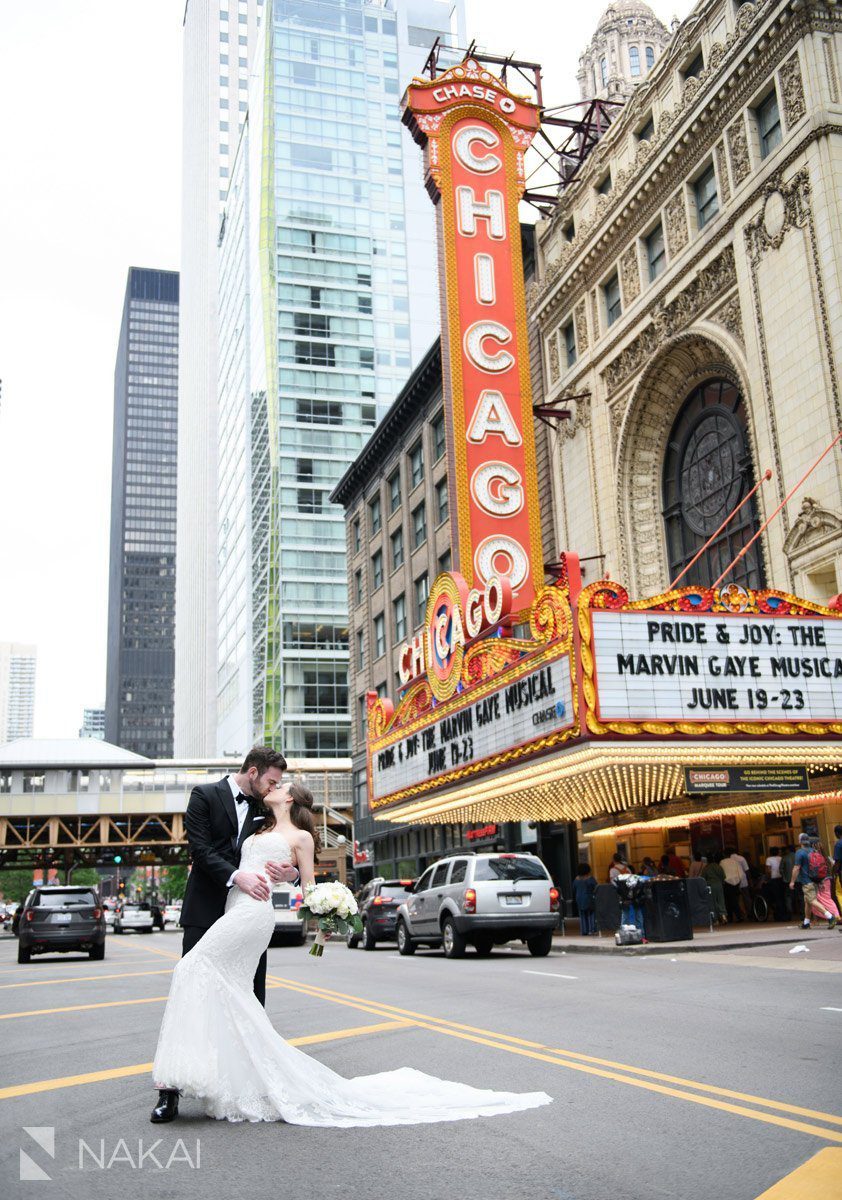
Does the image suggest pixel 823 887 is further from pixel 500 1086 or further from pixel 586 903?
pixel 500 1086

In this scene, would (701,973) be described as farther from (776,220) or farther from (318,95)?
(318,95)

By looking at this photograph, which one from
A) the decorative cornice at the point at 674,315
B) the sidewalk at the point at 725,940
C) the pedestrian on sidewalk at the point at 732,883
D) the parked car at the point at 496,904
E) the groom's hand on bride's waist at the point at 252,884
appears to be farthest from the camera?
the decorative cornice at the point at 674,315

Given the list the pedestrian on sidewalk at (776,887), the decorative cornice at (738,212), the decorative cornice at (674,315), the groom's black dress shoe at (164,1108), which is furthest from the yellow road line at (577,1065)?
the decorative cornice at (674,315)

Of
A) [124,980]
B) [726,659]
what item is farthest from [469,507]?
[124,980]

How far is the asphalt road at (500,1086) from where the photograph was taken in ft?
17.1

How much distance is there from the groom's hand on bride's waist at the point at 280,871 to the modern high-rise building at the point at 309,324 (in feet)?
260

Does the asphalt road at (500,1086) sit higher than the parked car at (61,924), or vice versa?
the parked car at (61,924)

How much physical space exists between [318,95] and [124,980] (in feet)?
332

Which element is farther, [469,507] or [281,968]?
[469,507]

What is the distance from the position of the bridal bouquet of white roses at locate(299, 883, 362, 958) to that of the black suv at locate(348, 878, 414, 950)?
21.0m

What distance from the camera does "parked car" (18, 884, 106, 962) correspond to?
2716 cm

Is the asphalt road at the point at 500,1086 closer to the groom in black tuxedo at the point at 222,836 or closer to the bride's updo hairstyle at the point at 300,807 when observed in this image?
the groom in black tuxedo at the point at 222,836

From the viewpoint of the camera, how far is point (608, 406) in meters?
32.6

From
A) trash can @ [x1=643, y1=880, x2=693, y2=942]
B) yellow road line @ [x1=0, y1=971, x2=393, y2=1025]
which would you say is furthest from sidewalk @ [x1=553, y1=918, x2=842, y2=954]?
yellow road line @ [x1=0, y1=971, x2=393, y2=1025]
